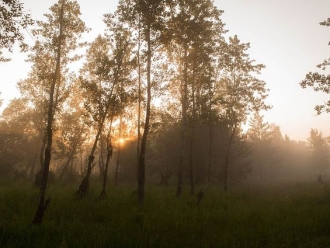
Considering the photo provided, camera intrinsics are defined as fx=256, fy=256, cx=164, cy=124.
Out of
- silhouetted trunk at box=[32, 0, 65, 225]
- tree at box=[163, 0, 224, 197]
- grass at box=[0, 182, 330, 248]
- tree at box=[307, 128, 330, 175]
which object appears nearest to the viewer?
grass at box=[0, 182, 330, 248]

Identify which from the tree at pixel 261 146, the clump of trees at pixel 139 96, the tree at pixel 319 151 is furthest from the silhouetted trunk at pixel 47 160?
the tree at pixel 319 151

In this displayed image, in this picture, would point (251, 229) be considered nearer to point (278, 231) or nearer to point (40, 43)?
point (278, 231)

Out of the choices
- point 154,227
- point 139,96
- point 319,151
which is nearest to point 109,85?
point 139,96

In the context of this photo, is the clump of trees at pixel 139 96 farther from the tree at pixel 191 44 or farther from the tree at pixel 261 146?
the tree at pixel 261 146

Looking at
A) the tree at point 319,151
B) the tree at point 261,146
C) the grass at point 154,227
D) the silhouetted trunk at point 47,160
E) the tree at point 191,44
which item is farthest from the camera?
the tree at point 319,151

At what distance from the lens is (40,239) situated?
761 cm

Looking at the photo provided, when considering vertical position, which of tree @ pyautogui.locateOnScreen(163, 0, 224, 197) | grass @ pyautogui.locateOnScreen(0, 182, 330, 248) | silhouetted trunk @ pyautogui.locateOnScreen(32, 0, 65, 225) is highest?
tree @ pyautogui.locateOnScreen(163, 0, 224, 197)

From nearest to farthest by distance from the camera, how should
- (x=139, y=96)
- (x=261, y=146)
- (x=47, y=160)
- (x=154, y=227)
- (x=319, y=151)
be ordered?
(x=154, y=227), (x=47, y=160), (x=139, y=96), (x=261, y=146), (x=319, y=151)

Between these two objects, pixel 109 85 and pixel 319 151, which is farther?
pixel 319 151

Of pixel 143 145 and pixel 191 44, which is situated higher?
pixel 191 44

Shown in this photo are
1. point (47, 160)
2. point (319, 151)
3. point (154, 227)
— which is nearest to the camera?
point (154, 227)

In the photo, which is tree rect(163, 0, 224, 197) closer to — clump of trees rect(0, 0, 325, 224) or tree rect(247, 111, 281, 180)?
clump of trees rect(0, 0, 325, 224)

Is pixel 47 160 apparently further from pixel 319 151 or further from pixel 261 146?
pixel 319 151

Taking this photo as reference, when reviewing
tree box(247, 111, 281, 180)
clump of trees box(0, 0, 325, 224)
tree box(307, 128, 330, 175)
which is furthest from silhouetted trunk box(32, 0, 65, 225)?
tree box(307, 128, 330, 175)
